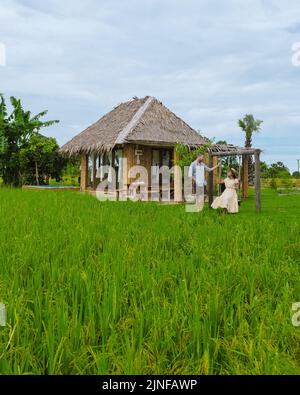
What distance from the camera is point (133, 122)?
14.7 metres

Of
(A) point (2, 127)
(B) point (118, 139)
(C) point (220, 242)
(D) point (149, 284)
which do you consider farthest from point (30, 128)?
(D) point (149, 284)

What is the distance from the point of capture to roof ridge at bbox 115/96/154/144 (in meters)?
13.6

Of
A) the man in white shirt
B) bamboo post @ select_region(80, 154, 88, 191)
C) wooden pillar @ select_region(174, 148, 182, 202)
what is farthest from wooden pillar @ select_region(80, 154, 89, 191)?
the man in white shirt

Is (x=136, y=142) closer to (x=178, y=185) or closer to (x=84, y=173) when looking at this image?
(x=178, y=185)

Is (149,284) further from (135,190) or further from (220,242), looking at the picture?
(135,190)

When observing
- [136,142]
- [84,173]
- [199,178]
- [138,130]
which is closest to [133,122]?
[138,130]

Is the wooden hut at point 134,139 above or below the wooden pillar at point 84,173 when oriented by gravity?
above

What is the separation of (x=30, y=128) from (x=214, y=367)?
2020 centimetres

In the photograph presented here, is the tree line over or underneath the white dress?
over

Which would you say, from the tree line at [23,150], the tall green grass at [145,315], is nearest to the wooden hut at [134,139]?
the tree line at [23,150]

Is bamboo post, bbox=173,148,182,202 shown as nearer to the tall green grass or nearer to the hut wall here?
the hut wall

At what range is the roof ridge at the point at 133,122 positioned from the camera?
44.6 feet

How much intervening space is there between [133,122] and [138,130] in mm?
684

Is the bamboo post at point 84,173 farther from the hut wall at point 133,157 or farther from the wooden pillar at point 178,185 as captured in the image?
the wooden pillar at point 178,185
